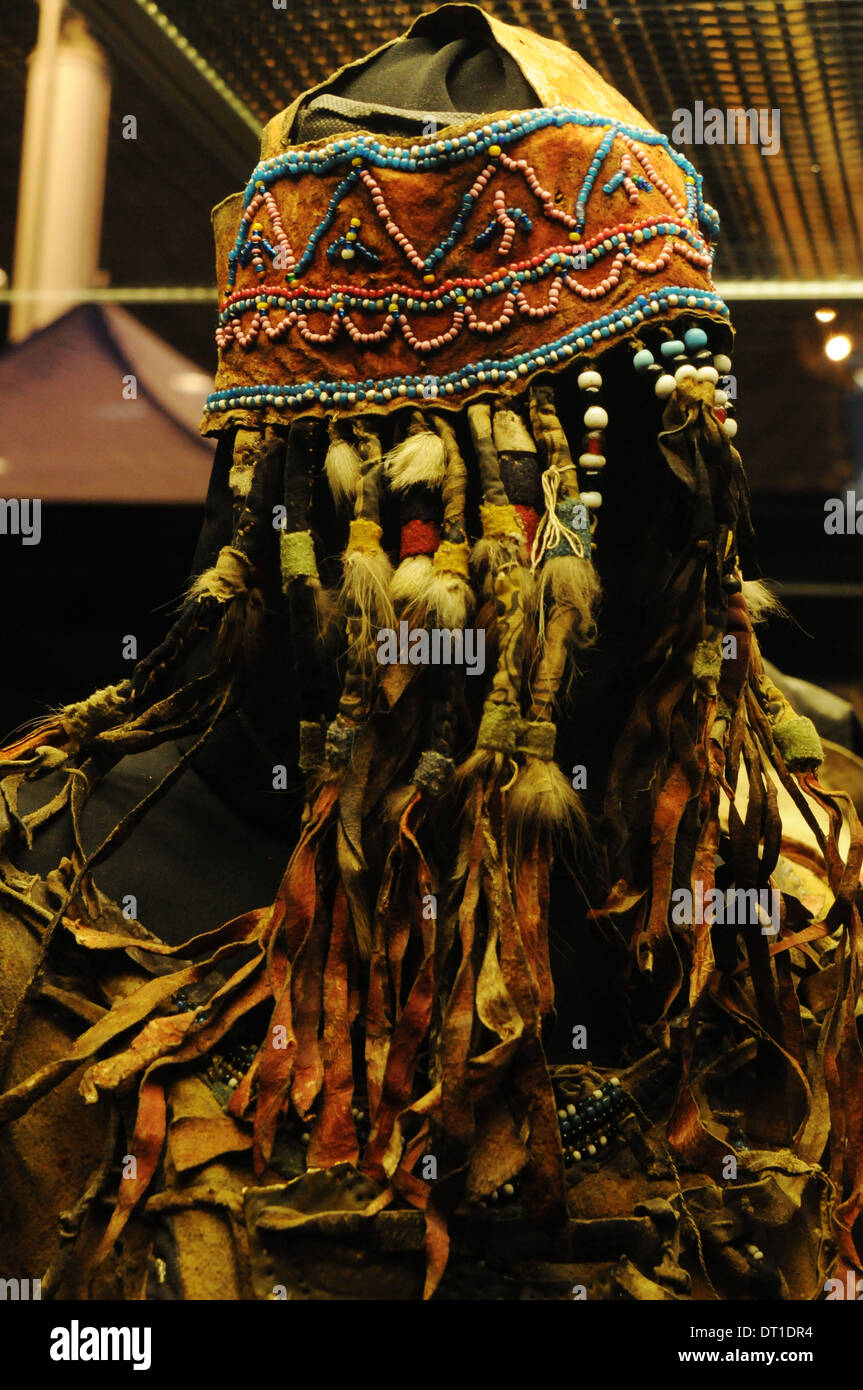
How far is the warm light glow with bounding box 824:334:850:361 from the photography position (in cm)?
171

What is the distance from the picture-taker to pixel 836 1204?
1011mm

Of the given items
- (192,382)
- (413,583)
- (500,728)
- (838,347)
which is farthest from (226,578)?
(838,347)

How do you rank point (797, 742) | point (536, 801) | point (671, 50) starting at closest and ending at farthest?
point (536, 801)
point (797, 742)
point (671, 50)

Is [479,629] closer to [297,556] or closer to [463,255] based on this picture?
[297,556]

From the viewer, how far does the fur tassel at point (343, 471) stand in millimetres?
1055

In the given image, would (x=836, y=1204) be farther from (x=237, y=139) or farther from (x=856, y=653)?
(x=237, y=139)

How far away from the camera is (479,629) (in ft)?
3.29

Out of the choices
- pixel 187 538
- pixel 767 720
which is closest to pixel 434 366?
pixel 767 720

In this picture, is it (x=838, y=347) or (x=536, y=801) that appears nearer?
(x=536, y=801)

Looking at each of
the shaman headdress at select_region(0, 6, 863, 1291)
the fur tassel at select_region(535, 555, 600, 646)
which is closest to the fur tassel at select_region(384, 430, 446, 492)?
the shaman headdress at select_region(0, 6, 863, 1291)

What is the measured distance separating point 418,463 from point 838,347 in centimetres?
92

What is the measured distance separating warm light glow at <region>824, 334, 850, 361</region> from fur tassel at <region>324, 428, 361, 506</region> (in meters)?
0.91

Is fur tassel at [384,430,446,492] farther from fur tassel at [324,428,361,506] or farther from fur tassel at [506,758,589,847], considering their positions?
fur tassel at [506,758,589,847]

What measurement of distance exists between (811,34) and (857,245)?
0.35 metres
